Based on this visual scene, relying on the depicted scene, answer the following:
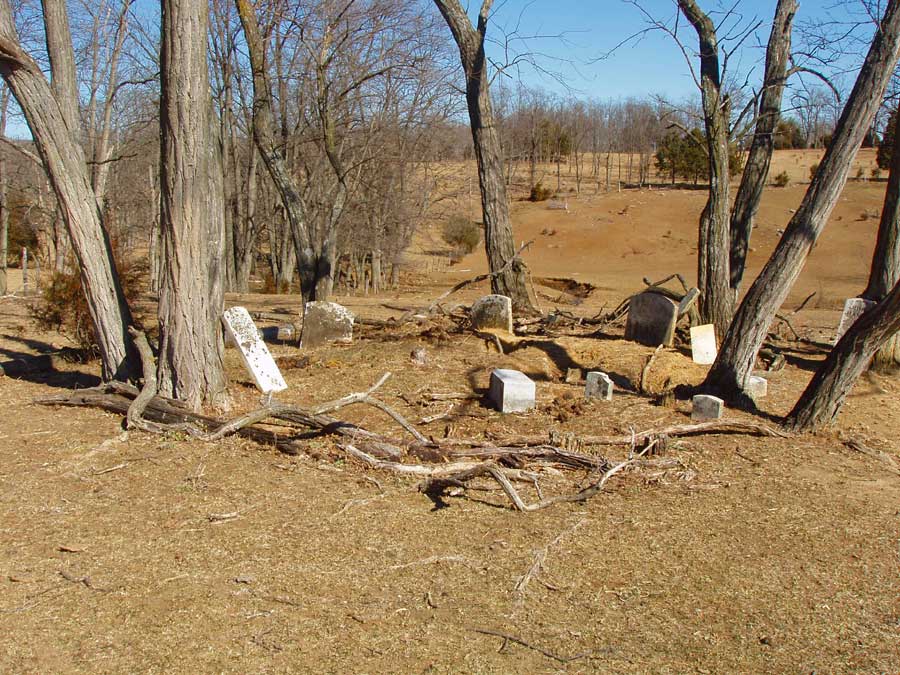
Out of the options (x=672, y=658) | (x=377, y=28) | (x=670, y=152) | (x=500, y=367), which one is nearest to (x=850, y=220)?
(x=670, y=152)

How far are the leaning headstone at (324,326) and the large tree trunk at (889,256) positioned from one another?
239 inches

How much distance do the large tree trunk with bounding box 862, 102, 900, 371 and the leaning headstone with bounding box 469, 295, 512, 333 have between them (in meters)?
4.13

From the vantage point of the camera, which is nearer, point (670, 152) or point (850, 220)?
point (850, 220)

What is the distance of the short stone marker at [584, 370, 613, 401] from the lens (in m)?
7.33

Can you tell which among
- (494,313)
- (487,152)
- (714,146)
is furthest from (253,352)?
(714,146)

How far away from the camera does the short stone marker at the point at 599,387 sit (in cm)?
733

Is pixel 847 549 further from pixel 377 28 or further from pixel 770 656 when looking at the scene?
pixel 377 28

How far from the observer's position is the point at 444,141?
26.0 metres

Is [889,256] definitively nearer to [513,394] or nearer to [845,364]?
[845,364]

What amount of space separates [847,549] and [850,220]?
1273 inches

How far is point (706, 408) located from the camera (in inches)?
263

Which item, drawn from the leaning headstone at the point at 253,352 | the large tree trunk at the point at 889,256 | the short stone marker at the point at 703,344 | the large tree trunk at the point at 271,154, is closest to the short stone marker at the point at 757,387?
the short stone marker at the point at 703,344

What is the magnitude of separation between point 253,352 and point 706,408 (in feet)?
13.9

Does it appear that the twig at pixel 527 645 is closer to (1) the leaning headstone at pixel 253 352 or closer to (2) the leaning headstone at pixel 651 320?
(1) the leaning headstone at pixel 253 352
